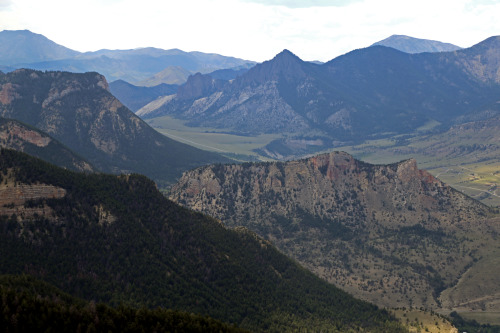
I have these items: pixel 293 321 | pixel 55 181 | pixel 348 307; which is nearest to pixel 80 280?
pixel 55 181

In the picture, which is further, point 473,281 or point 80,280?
point 473,281

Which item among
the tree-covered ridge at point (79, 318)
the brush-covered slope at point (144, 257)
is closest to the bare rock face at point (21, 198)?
the brush-covered slope at point (144, 257)

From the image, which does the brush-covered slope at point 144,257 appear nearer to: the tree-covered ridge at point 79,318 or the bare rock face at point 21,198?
the bare rock face at point 21,198

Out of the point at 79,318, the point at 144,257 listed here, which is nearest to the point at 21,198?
the point at 144,257

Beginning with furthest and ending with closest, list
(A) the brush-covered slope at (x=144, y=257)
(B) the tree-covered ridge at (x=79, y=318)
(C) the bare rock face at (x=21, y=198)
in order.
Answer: (C) the bare rock face at (x=21, y=198)
(A) the brush-covered slope at (x=144, y=257)
(B) the tree-covered ridge at (x=79, y=318)

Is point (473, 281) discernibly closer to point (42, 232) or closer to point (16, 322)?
point (42, 232)

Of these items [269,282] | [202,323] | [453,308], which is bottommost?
[453,308]
